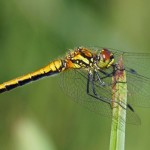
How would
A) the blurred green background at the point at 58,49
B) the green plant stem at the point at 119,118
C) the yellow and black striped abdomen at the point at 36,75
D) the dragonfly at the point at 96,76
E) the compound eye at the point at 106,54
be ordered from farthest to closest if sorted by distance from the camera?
1. the yellow and black striped abdomen at the point at 36,75
2. the compound eye at the point at 106,54
3. the blurred green background at the point at 58,49
4. the dragonfly at the point at 96,76
5. the green plant stem at the point at 119,118

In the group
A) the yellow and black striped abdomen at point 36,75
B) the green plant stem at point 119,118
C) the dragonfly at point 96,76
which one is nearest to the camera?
the green plant stem at point 119,118

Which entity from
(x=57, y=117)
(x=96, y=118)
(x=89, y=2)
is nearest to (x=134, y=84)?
(x=96, y=118)

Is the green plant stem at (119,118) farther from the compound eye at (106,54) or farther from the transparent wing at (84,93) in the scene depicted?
the compound eye at (106,54)

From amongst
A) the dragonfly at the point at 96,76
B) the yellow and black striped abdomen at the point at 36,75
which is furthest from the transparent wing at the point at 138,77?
A: the yellow and black striped abdomen at the point at 36,75

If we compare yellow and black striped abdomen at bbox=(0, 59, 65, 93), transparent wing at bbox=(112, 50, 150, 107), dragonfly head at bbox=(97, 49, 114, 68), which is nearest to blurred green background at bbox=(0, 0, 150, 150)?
yellow and black striped abdomen at bbox=(0, 59, 65, 93)

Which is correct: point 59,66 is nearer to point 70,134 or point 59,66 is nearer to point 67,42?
point 67,42

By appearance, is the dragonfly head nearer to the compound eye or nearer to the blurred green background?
the compound eye

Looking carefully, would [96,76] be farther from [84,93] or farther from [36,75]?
[36,75]
